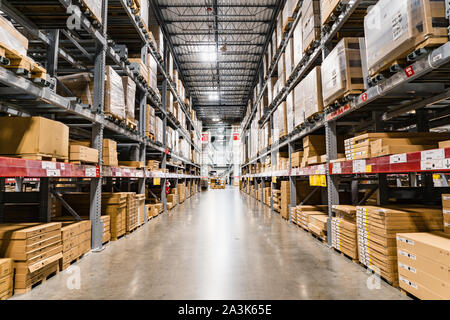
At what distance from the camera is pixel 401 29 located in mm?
2410

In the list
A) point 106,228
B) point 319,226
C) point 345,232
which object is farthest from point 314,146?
point 106,228

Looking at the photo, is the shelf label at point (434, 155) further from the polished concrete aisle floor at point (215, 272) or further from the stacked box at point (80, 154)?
the stacked box at point (80, 154)

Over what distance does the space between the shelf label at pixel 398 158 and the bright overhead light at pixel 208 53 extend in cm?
1244

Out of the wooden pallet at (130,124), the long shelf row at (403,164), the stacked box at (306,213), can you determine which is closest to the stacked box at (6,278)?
the wooden pallet at (130,124)

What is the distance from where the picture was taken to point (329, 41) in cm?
441

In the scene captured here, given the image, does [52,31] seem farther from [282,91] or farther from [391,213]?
[282,91]

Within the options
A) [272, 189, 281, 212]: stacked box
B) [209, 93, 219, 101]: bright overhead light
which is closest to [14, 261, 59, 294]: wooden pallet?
[272, 189, 281, 212]: stacked box

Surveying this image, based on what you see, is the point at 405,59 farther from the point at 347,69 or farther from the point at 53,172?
the point at 53,172

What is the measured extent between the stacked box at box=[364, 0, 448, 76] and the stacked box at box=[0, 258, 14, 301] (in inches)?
172

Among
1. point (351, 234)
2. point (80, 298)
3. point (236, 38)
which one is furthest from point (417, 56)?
point (236, 38)

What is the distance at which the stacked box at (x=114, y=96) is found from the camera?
15.1ft

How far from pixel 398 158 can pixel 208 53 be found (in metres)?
13.0


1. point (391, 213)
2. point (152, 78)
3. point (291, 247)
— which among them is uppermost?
point (152, 78)
